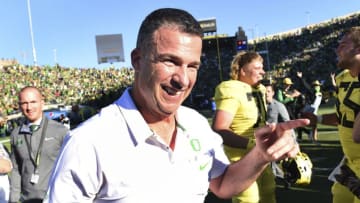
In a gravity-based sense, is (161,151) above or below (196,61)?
below

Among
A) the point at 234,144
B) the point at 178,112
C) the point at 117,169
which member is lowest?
the point at 234,144

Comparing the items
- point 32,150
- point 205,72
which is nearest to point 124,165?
point 32,150

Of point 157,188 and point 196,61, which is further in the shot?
point 196,61

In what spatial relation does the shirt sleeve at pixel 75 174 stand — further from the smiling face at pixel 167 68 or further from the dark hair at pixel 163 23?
the dark hair at pixel 163 23

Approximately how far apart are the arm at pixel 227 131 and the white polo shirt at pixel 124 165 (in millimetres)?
1663

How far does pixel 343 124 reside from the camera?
3.43 metres

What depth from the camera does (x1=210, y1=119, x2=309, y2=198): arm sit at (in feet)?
6.07

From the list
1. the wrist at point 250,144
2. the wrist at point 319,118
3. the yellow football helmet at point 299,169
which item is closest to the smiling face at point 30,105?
the wrist at point 250,144

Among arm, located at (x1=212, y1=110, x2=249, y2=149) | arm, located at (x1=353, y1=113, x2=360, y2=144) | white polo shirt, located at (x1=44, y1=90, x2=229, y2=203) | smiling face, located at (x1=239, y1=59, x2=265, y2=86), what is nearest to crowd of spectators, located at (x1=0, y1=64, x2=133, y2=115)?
smiling face, located at (x1=239, y1=59, x2=265, y2=86)

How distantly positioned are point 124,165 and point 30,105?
3.40 meters

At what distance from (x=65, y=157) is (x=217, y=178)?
0.89 metres

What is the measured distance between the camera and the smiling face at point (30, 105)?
15.4 feet

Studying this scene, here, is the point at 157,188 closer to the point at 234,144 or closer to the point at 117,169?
the point at 117,169

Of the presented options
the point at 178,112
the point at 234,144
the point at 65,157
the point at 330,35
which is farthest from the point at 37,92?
the point at 330,35
